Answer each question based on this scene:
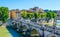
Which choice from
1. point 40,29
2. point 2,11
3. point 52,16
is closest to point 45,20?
point 52,16

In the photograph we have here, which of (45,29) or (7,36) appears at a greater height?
(45,29)

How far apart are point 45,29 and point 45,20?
26368 mm

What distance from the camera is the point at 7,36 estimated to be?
2441cm

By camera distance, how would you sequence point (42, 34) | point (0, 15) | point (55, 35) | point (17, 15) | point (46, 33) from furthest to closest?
1. point (17, 15)
2. point (0, 15)
3. point (42, 34)
4. point (46, 33)
5. point (55, 35)

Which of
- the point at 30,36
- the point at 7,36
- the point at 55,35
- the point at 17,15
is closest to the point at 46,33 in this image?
the point at 55,35

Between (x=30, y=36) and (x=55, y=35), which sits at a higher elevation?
(x=55, y=35)

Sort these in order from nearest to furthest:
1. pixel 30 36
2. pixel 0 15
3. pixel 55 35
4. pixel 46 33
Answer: pixel 55 35, pixel 46 33, pixel 30 36, pixel 0 15

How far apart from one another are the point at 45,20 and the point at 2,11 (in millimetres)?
10645

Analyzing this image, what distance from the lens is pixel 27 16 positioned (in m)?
44.2

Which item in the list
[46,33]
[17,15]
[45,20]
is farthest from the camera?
[17,15]

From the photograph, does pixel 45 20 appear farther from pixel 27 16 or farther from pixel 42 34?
pixel 42 34

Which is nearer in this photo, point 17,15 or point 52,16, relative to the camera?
point 52,16

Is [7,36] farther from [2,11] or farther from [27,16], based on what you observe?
[27,16]

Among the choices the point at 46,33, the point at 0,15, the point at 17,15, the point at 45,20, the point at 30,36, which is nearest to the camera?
the point at 46,33
